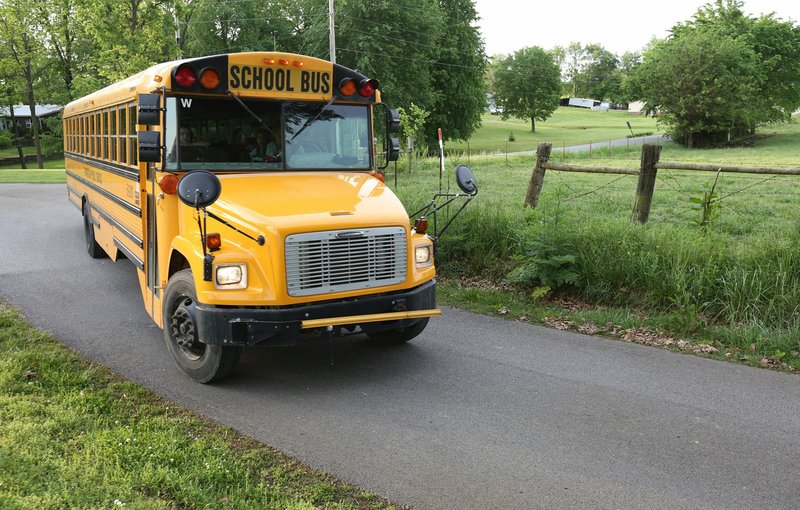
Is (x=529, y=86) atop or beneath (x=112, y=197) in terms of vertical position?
atop

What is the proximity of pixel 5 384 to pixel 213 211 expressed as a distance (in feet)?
6.17

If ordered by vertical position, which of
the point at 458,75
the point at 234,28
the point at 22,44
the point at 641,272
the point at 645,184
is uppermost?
the point at 234,28

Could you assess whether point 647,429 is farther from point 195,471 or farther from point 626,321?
point 195,471

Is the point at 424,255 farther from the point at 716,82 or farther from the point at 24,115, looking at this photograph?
the point at 24,115

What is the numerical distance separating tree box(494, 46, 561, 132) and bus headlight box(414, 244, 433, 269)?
249 ft

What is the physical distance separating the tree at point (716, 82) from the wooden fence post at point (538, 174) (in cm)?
3672

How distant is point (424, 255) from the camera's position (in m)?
5.47

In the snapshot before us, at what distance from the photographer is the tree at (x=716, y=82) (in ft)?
136

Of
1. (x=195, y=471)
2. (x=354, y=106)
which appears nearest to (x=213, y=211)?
(x=354, y=106)

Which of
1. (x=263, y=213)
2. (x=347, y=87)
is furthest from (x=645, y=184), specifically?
(x=263, y=213)

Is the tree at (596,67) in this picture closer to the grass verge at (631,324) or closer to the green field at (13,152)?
the green field at (13,152)

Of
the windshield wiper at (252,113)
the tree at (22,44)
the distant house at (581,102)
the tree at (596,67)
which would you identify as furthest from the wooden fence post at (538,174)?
the tree at (596,67)

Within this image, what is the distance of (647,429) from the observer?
432 centimetres

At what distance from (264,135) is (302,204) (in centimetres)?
105
